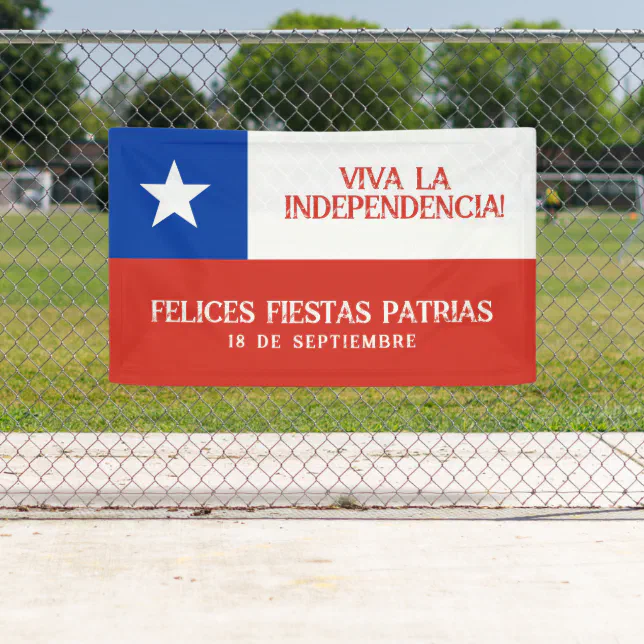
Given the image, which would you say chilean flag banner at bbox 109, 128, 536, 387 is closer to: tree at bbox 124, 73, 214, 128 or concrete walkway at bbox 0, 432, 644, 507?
tree at bbox 124, 73, 214, 128

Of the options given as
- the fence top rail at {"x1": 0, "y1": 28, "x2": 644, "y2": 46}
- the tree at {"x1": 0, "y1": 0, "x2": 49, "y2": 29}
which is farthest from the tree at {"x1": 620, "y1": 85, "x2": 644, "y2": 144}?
the tree at {"x1": 0, "y1": 0, "x2": 49, "y2": 29}

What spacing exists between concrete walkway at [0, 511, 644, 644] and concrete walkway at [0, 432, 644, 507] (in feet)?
1.17

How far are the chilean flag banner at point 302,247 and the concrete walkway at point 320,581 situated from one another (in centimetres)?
69

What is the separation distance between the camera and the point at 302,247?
429cm

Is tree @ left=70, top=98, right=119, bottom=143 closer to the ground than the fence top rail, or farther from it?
closer to the ground

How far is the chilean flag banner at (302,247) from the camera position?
168 inches

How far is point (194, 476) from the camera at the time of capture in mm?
5008

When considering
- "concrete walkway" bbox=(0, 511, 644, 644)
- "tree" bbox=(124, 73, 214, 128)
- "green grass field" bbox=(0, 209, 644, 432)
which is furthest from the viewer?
"green grass field" bbox=(0, 209, 644, 432)

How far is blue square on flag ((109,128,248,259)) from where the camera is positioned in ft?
14.0

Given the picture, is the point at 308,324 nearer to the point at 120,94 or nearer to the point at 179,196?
the point at 179,196

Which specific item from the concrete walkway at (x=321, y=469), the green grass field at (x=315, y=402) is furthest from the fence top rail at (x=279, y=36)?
the concrete walkway at (x=321, y=469)

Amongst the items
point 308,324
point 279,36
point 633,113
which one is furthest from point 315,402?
point 633,113

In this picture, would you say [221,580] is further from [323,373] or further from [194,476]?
[194,476]

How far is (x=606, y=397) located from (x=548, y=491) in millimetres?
2911
